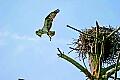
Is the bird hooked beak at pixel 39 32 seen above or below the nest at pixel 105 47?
below

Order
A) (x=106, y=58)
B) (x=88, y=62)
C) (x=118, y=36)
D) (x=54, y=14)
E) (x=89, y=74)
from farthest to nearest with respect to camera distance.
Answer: (x=118, y=36) < (x=106, y=58) < (x=88, y=62) < (x=89, y=74) < (x=54, y=14)

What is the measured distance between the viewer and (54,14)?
1916 millimetres

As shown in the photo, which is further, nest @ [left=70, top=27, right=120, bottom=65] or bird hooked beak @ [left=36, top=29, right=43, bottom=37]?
nest @ [left=70, top=27, right=120, bottom=65]

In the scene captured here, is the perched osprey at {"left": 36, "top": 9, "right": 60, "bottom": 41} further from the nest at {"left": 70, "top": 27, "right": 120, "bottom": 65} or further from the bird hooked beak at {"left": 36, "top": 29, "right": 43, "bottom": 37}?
the nest at {"left": 70, "top": 27, "right": 120, "bottom": 65}

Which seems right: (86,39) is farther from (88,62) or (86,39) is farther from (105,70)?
(105,70)

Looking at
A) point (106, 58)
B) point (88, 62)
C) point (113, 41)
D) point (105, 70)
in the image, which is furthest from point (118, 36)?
point (105, 70)

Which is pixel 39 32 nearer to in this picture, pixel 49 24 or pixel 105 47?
pixel 49 24

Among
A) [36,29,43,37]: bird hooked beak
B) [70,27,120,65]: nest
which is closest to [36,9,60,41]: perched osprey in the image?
[36,29,43,37]: bird hooked beak

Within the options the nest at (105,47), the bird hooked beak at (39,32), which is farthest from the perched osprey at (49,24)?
the nest at (105,47)

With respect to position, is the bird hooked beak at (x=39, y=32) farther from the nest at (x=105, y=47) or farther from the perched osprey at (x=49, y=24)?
the nest at (x=105, y=47)

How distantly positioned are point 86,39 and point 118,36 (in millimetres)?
441

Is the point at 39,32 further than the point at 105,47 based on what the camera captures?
No

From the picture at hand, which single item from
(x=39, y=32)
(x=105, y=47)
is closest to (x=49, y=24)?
(x=39, y=32)

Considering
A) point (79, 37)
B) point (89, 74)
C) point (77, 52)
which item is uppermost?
point (79, 37)
